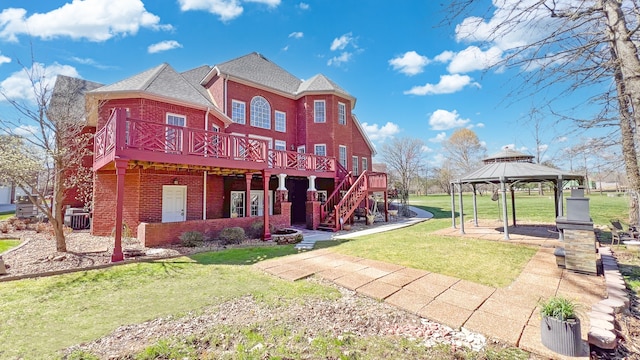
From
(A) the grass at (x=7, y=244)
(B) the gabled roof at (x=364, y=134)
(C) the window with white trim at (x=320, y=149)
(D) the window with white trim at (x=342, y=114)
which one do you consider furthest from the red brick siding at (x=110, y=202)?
(B) the gabled roof at (x=364, y=134)

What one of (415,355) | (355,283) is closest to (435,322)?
(415,355)

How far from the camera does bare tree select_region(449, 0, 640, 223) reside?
324cm

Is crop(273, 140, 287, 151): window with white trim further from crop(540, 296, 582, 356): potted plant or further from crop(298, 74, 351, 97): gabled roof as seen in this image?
crop(540, 296, 582, 356): potted plant

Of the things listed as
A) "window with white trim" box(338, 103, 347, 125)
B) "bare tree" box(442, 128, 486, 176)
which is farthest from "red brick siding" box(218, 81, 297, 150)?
"bare tree" box(442, 128, 486, 176)

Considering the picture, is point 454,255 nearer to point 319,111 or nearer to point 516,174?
point 516,174

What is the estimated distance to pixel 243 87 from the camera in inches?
608

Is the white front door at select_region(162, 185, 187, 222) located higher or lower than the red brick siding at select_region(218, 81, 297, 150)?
lower

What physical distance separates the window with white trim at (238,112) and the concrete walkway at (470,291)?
10.5 meters

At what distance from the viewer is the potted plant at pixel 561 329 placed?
2.70 m

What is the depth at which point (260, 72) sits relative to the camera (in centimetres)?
1766

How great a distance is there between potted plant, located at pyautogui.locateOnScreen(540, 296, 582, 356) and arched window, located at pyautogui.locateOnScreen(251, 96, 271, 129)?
15.3 metres

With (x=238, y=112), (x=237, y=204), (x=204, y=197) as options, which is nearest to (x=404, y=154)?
(x=238, y=112)

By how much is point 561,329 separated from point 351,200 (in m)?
11.4

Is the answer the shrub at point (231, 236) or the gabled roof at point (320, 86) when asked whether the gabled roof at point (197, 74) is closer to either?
the gabled roof at point (320, 86)
